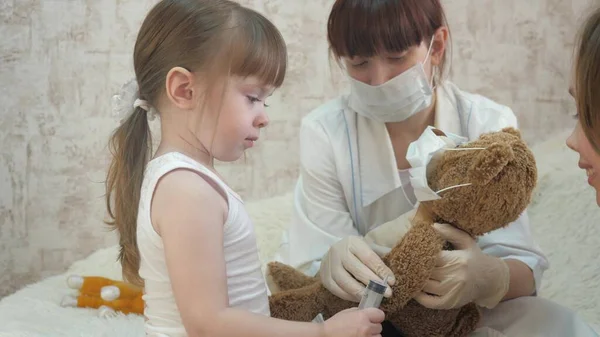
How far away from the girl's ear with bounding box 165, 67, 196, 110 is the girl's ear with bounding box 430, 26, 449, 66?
22.3 inches

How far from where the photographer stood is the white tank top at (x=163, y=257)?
3.29 feet

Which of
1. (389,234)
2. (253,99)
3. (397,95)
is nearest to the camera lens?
(253,99)

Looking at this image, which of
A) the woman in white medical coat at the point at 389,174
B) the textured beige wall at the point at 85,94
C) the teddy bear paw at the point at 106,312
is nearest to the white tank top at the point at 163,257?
the woman in white medical coat at the point at 389,174

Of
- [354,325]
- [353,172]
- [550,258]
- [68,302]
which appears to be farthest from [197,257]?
[550,258]

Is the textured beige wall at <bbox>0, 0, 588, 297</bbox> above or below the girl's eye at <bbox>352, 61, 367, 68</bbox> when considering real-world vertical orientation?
below

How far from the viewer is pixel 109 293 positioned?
177 cm

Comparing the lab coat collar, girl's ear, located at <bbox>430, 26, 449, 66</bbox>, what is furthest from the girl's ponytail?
girl's ear, located at <bbox>430, 26, 449, 66</bbox>

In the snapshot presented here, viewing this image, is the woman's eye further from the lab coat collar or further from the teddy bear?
the lab coat collar

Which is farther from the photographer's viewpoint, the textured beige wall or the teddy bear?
the textured beige wall

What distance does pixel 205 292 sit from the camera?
3.11 ft

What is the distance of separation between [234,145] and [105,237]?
1226 millimetres

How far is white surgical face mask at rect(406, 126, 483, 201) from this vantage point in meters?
1.13

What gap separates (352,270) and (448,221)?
18cm

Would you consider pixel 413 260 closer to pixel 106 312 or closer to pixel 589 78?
pixel 589 78
